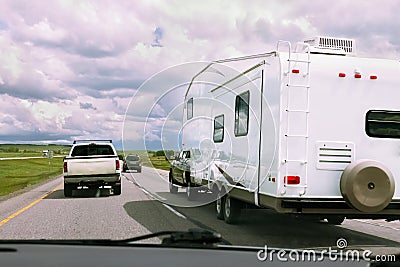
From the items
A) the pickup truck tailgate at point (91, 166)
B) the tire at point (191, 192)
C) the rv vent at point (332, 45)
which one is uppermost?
the rv vent at point (332, 45)

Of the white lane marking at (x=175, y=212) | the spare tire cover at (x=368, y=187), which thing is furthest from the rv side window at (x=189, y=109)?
the spare tire cover at (x=368, y=187)

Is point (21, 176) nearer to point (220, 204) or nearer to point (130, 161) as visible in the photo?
point (130, 161)

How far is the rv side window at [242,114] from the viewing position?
35.7 feet

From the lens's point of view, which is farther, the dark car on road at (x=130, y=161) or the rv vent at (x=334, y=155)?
the dark car on road at (x=130, y=161)

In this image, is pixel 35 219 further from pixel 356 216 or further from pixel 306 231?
pixel 356 216

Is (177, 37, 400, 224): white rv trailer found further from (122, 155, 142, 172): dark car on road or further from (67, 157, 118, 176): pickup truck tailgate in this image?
(67, 157, 118, 176): pickup truck tailgate

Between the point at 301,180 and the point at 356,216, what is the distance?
50.9 inches

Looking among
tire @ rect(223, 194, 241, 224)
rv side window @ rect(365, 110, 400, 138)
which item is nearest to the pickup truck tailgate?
tire @ rect(223, 194, 241, 224)

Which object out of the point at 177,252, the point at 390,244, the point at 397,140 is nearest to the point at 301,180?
the point at 397,140

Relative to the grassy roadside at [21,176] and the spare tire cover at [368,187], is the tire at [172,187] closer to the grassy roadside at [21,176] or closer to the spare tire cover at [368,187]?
the grassy roadside at [21,176]

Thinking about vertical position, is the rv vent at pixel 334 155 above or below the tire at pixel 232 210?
above

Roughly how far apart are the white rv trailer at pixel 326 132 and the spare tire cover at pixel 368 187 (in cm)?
2

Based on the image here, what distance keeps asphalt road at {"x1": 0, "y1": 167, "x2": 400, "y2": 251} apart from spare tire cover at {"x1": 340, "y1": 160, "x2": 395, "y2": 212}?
1.54 metres

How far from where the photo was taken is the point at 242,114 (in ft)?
36.9
